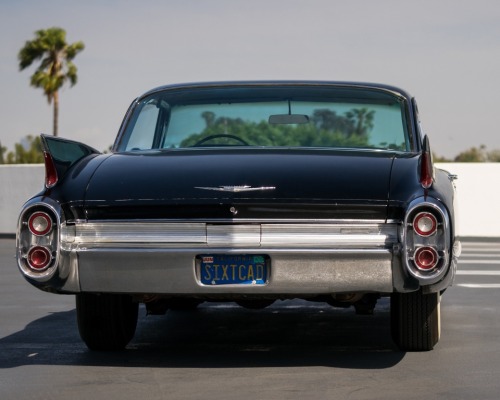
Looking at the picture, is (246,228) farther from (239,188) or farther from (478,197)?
(478,197)

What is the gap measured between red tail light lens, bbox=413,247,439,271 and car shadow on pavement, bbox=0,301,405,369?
29.5 inches

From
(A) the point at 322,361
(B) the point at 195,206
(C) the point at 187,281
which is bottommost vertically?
(A) the point at 322,361

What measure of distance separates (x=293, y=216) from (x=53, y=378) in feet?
5.05

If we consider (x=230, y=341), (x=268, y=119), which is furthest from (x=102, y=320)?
(x=268, y=119)

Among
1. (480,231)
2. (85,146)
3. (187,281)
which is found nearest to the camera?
(187,281)

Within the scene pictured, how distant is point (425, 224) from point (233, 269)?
104 centimetres

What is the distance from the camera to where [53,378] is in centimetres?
636

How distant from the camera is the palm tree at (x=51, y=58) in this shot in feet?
182

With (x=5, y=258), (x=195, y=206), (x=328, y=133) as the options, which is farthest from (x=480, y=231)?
(x=195, y=206)

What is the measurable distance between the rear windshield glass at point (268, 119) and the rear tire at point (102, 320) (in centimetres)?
105

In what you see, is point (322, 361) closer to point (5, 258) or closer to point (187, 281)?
point (187, 281)

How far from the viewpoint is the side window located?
25.6 feet

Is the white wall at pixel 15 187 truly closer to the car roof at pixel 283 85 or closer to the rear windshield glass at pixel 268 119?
the car roof at pixel 283 85

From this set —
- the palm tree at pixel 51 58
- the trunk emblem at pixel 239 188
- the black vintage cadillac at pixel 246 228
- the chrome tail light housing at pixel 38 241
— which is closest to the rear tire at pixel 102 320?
the black vintage cadillac at pixel 246 228
